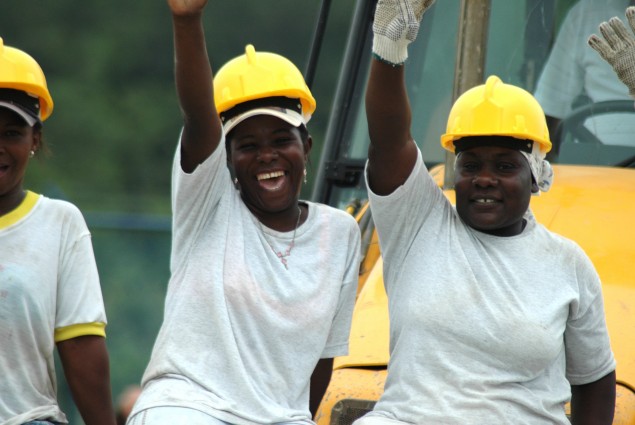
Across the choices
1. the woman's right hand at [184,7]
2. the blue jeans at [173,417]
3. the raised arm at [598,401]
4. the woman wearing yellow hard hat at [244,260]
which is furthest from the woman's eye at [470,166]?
the blue jeans at [173,417]

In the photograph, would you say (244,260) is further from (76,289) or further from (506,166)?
(506,166)

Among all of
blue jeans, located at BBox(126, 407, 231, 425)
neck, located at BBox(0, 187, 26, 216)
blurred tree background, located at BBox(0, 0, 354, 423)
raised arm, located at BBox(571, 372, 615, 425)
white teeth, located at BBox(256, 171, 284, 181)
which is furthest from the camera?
blurred tree background, located at BBox(0, 0, 354, 423)

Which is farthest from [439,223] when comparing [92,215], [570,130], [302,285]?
[92,215]

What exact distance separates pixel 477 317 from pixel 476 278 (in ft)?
0.39

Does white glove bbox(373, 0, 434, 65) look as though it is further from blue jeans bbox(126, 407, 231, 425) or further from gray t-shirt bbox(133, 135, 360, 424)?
blue jeans bbox(126, 407, 231, 425)

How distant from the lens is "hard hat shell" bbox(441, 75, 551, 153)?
3834 mm

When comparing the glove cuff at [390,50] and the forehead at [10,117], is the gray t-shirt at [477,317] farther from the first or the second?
the forehead at [10,117]

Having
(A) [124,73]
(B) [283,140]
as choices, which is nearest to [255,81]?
(B) [283,140]

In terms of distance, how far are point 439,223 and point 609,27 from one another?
80 centimetres

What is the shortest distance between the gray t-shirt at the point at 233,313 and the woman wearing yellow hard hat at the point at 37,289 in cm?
20

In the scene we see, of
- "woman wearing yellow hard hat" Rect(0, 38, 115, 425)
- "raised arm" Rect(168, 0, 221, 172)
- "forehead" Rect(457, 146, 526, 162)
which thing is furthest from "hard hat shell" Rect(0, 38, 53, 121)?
"forehead" Rect(457, 146, 526, 162)

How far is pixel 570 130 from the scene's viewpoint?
202 inches

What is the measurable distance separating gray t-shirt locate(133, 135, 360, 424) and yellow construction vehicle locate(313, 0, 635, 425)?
17.2 inches

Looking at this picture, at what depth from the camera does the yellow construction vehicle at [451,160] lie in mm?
4180
